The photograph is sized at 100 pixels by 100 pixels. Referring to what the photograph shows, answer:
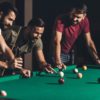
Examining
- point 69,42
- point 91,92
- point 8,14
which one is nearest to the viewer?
point 91,92

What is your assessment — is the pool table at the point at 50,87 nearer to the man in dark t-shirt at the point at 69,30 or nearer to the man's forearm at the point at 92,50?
the man in dark t-shirt at the point at 69,30

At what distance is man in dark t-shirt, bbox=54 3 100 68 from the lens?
15.0 ft

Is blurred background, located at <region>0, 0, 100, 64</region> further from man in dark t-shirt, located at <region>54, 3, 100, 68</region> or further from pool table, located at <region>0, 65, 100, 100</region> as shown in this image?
pool table, located at <region>0, 65, 100, 100</region>

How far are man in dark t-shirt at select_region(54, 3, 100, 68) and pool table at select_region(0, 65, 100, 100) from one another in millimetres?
784

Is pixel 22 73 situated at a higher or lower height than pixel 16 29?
lower

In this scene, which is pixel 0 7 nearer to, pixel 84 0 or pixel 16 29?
pixel 16 29

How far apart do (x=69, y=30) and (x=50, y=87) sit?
205cm

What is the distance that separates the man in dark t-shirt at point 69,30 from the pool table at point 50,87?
784mm

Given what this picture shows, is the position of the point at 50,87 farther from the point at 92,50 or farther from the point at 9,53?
the point at 92,50

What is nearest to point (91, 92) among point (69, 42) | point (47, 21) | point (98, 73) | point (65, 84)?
point (65, 84)

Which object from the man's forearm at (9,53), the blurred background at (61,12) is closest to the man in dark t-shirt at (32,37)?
the man's forearm at (9,53)

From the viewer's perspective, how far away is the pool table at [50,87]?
2.67 meters

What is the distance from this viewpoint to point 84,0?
678 cm

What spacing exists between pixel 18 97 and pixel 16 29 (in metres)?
1.52
